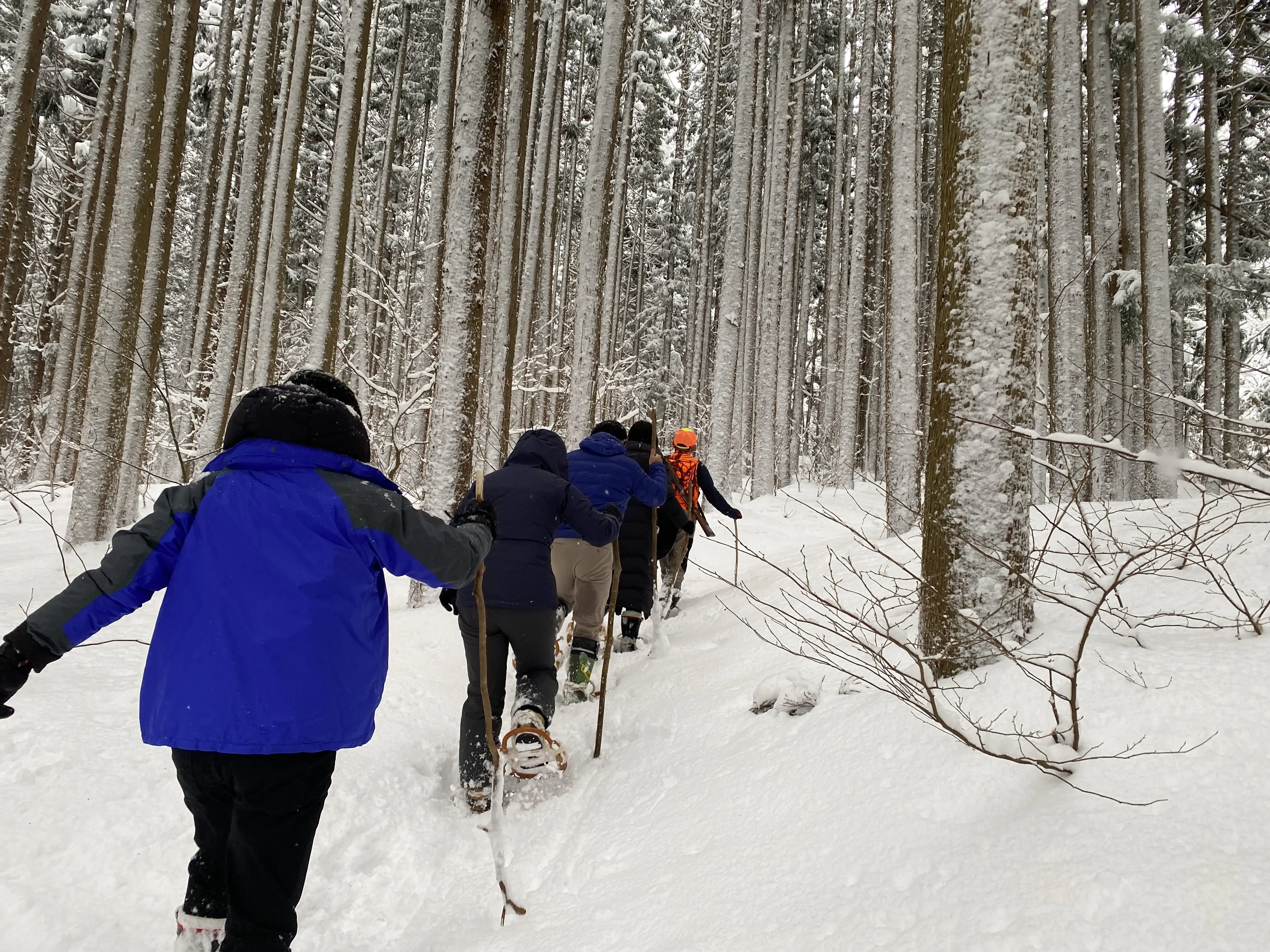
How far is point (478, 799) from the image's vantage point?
3.48 meters

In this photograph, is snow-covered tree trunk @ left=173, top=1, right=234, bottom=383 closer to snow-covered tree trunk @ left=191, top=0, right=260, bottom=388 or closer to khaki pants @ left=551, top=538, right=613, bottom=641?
snow-covered tree trunk @ left=191, top=0, right=260, bottom=388

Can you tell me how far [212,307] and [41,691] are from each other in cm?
1849

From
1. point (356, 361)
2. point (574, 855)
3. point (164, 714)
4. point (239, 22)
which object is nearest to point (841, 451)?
point (356, 361)

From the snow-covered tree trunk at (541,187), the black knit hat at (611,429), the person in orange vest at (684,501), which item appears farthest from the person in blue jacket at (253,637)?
the snow-covered tree trunk at (541,187)

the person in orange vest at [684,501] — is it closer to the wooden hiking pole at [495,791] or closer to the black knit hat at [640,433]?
the black knit hat at [640,433]

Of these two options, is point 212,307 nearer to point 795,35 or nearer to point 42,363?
point 42,363

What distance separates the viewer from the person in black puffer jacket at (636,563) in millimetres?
5980

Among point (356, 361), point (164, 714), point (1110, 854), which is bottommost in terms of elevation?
point (1110, 854)

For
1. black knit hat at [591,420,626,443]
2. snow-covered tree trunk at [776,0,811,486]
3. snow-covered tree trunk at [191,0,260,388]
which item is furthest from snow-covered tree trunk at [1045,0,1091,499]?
snow-covered tree trunk at [191,0,260,388]

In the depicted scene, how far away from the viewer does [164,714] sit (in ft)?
6.34

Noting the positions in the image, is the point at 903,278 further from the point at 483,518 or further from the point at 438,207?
the point at 483,518

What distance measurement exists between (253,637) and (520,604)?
5.88ft

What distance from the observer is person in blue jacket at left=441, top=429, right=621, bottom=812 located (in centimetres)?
359

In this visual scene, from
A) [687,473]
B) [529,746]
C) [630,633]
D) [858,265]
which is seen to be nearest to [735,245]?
[858,265]
